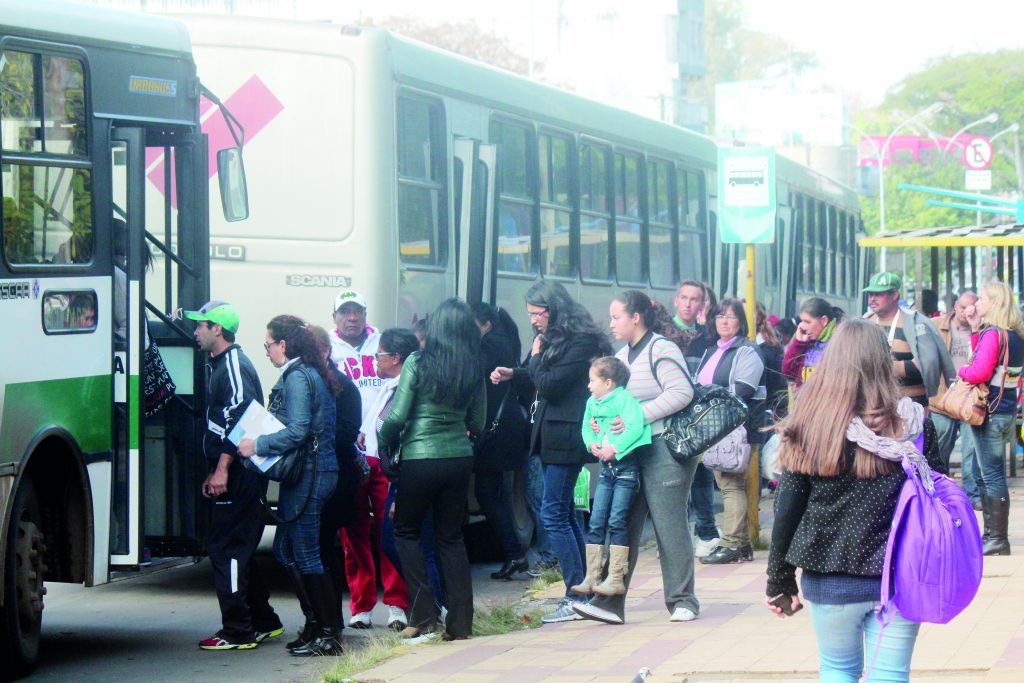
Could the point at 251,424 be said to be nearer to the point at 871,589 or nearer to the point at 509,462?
the point at 509,462

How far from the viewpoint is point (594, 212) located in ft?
43.7

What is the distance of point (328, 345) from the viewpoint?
8109 millimetres

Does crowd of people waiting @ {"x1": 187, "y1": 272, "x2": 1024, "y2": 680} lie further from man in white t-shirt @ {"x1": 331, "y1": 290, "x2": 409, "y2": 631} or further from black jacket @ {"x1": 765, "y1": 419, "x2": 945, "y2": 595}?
black jacket @ {"x1": 765, "y1": 419, "x2": 945, "y2": 595}

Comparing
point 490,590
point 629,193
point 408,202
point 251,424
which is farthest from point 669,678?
point 629,193

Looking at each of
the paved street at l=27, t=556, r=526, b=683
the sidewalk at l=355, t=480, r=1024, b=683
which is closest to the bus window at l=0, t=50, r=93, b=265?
the paved street at l=27, t=556, r=526, b=683

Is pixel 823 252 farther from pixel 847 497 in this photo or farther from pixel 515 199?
pixel 847 497

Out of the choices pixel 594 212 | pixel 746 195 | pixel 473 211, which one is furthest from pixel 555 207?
pixel 473 211

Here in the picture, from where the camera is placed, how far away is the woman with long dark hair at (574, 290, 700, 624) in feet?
27.5

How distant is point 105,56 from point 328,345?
1.69 meters

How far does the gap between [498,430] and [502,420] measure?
66 mm

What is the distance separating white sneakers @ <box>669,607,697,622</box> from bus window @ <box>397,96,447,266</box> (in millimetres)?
2752

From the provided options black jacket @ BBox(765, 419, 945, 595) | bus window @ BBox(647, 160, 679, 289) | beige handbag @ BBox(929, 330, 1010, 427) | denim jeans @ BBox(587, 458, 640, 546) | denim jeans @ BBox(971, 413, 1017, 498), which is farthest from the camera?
bus window @ BBox(647, 160, 679, 289)

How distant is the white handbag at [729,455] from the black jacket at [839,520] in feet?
17.9

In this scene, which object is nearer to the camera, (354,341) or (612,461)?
(612,461)
